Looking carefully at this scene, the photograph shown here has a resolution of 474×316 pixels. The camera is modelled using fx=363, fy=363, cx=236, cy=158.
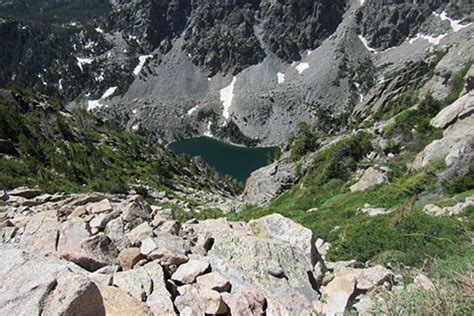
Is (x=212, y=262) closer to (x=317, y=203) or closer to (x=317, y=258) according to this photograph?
(x=317, y=258)

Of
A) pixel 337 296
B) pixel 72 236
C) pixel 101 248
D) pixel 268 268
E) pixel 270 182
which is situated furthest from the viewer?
pixel 270 182

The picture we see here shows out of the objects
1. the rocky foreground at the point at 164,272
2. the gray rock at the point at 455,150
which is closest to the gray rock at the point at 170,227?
the rocky foreground at the point at 164,272

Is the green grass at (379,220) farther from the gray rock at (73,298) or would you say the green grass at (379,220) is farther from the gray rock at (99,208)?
the gray rock at (99,208)

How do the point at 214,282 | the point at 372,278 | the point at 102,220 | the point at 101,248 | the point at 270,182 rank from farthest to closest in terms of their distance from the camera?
the point at 270,182, the point at 102,220, the point at 101,248, the point at 372,278, the point at 214,282

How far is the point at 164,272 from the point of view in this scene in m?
9.62

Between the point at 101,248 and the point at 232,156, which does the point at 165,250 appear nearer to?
the point at 101,248

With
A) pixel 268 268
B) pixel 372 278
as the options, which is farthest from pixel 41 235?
pixel 372 278

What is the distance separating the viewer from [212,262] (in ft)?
34.8

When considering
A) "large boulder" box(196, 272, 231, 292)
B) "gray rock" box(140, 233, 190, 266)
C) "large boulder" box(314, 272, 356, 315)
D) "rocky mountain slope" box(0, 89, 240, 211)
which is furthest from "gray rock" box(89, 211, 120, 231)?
"rocky mountain slope" box(0, 89, 240, 211)

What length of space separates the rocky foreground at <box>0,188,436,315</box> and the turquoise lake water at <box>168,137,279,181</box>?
436 ft

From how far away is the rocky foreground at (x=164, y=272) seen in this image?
6797 mm

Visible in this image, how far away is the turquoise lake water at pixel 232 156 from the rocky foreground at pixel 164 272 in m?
133

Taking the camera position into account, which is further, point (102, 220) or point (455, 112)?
point (455, 112)

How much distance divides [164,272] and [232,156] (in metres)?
164
